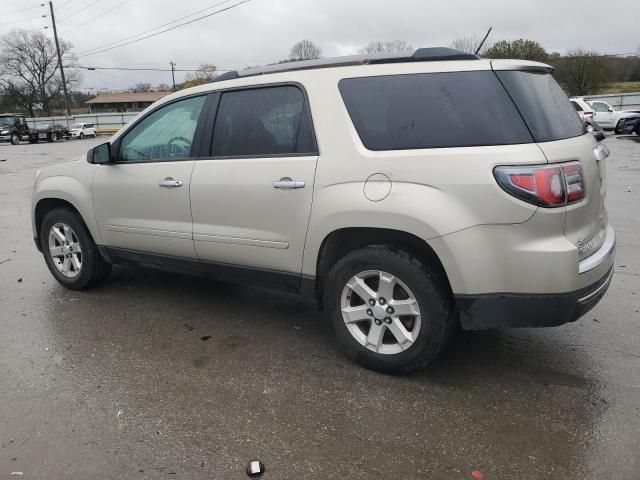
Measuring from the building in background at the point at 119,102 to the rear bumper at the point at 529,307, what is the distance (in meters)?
98.5

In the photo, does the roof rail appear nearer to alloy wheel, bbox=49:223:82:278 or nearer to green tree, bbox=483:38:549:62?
alloy wheel, bbox=49:223:82:278

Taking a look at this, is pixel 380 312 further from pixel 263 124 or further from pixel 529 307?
pixel 263 124

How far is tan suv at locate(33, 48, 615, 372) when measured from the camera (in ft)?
9.31

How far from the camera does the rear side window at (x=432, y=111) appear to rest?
291 centimetres

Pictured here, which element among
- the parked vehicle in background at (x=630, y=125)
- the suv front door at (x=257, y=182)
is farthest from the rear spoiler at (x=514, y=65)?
the parked vehicle in background at (x=630, y=125)

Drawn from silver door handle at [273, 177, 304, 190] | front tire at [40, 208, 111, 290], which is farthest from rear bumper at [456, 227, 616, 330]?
front tire at [40, 208, 111, 290]

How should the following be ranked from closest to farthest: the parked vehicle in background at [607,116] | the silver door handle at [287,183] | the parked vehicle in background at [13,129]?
the silver door handle at [287,183], the parked vehicle in background at [607,116], the parked vehicle in background at [13,129]

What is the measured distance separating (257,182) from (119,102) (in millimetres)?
107490

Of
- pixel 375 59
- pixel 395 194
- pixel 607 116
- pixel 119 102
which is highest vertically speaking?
pixel 119 102

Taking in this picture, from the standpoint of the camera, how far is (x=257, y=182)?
361 centimetres

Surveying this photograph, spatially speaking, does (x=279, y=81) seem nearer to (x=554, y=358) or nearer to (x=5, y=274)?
(x=554, y=358)

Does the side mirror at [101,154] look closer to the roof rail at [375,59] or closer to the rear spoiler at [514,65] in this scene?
the roof rail at [375,59]

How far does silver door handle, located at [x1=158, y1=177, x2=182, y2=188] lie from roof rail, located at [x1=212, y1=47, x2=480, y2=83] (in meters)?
0.93

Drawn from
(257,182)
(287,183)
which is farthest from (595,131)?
(257,182)
